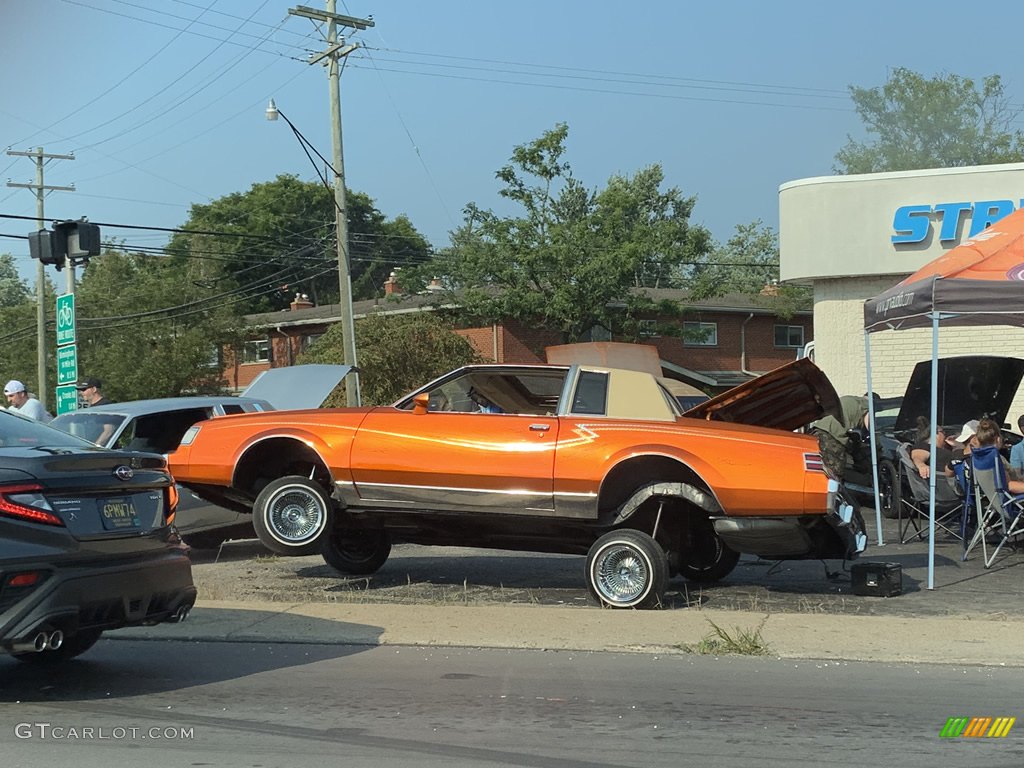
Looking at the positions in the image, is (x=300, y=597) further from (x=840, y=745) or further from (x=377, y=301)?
(x=377, y=301)

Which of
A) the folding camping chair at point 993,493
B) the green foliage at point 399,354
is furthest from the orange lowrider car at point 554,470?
the green foliage at point 399,354

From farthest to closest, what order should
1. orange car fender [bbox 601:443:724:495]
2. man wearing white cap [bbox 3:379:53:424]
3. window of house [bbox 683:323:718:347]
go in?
window of house [bbox 683:323:718:347] → man wearing white cap [bbox 3:379:53:424] → orange car fender [bbox 601:443:724:495]

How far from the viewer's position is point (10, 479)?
630 centimetres

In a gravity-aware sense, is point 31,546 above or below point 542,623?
above

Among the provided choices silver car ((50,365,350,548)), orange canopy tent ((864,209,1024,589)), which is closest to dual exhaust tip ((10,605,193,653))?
silver car ((50,365,350,548))

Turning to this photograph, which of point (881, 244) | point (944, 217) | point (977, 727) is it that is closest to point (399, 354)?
point (881, 244)

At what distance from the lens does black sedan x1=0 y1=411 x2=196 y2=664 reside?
619cm

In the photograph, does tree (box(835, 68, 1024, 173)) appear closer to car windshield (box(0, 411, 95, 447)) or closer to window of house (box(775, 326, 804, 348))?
window of house (box(775, 326, 804, 348))

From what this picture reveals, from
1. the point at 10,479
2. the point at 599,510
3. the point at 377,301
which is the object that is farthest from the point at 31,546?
the point at 377,301

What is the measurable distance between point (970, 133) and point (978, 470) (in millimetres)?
52497

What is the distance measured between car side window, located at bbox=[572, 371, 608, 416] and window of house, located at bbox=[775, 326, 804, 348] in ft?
134

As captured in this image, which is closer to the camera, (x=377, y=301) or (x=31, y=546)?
(x=31, y=546)

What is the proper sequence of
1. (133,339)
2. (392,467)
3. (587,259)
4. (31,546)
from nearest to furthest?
(31,546), (392,467), (587,259), (133,339)

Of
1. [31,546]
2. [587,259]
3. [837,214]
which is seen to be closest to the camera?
[31,546]
